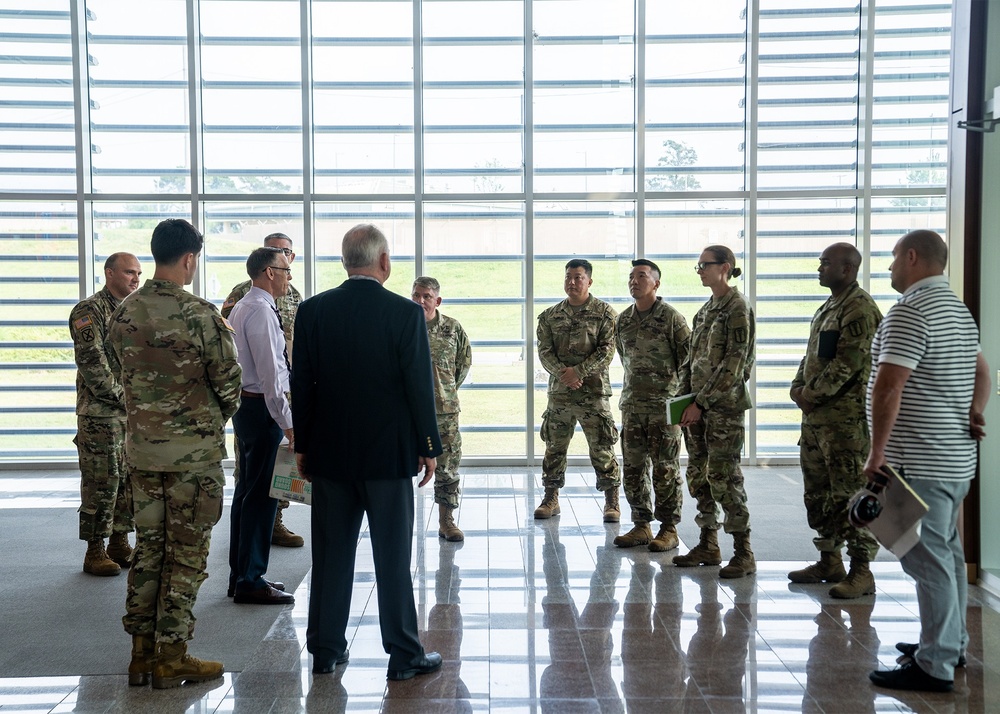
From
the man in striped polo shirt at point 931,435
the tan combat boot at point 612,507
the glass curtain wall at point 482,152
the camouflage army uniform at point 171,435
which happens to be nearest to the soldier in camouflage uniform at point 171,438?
the camouflage army uniform at point 171,435

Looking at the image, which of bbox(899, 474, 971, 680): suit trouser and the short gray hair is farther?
the short gray hair

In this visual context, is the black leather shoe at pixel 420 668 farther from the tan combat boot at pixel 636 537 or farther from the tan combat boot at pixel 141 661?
the tan combat boot at pixel 636 537

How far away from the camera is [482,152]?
8.42 meters

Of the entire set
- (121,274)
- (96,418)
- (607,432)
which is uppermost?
(121,274)

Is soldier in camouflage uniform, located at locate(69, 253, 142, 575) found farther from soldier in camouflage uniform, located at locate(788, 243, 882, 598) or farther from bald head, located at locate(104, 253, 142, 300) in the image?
soldier in camouflage uniform, located at locate(788, 243, 882, 598)

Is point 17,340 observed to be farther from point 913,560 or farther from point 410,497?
point 913,560

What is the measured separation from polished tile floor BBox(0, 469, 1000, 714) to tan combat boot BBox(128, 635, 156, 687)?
0.12ft

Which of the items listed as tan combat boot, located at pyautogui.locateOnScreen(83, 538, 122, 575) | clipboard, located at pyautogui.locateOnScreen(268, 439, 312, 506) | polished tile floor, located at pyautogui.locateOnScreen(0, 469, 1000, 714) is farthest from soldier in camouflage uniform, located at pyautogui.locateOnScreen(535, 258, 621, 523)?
Answer: tan combat boot, located at pyautogui.locateOnScreen(83, 538, 122, 575)

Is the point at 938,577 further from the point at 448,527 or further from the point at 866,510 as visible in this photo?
the point at 448,527

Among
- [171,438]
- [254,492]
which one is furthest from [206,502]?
[254,492]

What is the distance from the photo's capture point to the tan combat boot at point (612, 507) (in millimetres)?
6125

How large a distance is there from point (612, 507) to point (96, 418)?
3.33m

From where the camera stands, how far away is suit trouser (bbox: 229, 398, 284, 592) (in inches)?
172

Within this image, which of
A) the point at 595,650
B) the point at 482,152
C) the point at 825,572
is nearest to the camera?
the point at 595,650
